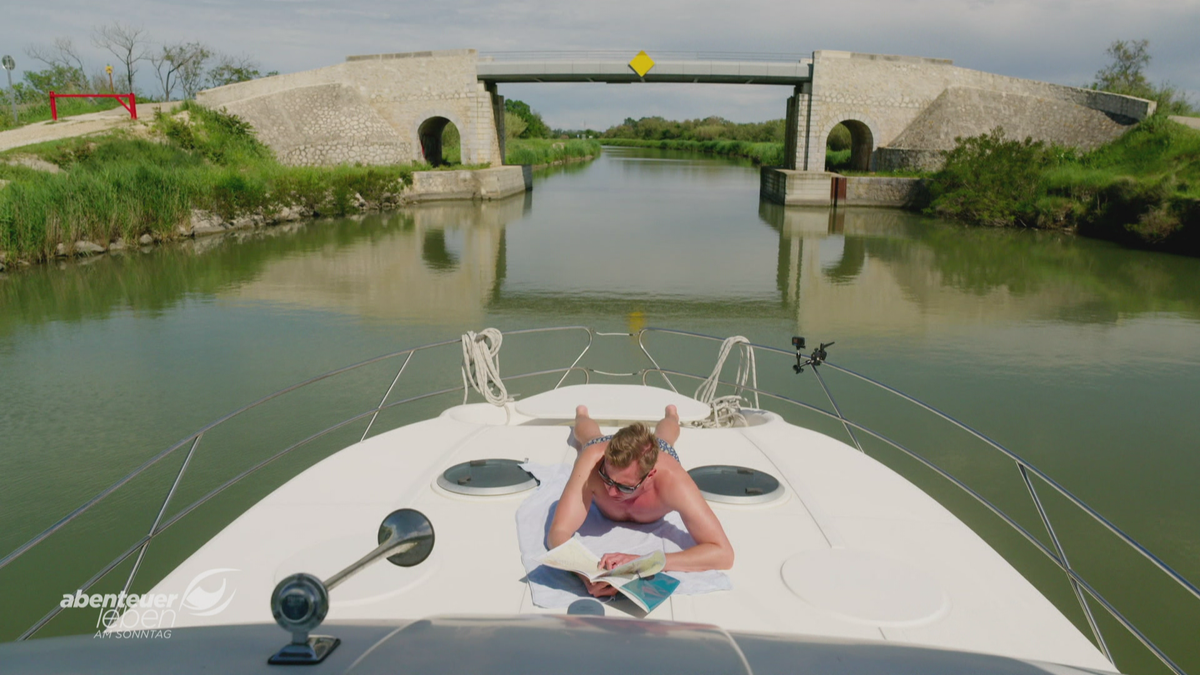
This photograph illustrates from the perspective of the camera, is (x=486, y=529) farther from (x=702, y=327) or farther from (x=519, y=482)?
(x=702, y=327)

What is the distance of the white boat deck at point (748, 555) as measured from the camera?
2.45m

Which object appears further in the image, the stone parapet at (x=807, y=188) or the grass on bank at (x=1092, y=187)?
the stone parapet at (x=807, y=188)

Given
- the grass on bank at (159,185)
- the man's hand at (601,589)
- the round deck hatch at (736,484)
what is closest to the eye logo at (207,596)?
the man's hand at (601,589)

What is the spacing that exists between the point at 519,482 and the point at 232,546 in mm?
1120

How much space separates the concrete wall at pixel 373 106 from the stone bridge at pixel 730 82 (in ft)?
0.12

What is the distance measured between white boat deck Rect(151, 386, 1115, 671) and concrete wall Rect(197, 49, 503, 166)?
26.4 meters

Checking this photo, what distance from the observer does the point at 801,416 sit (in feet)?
21.7

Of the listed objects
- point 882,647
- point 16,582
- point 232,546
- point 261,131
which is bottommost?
point 16,582

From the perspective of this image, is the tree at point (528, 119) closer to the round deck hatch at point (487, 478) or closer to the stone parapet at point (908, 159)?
the stone parapet at point (908, 159)

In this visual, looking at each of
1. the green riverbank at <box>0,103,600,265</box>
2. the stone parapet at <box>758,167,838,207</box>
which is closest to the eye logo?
the green riverbank at <box>0,103,600,265</box>

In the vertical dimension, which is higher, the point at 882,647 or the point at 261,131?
the point at 261,131

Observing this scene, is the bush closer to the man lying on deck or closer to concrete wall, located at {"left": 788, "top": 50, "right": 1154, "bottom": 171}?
concrete wall, located at {"left": 788, "top": 50, "right": 1154, "bottom": 171}

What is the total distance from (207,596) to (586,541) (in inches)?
50.6

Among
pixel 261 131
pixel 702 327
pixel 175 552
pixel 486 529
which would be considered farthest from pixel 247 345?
pixel 261 131
